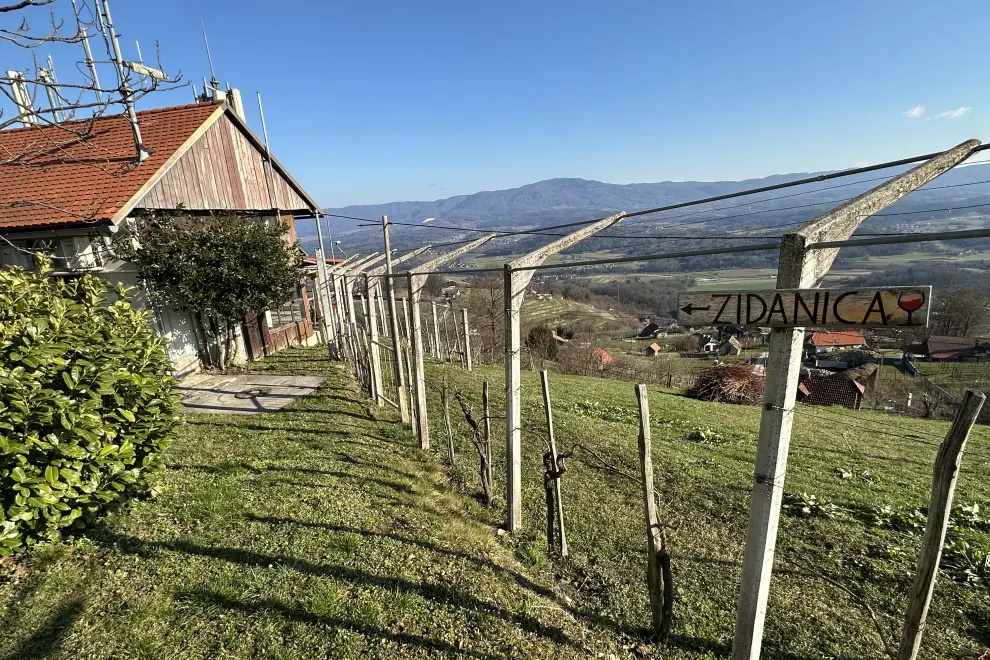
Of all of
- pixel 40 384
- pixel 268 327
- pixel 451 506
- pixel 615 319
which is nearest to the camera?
pixel 40 384

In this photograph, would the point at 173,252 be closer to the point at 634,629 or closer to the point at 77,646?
the point at 77,646

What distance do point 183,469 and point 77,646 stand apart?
3284mm

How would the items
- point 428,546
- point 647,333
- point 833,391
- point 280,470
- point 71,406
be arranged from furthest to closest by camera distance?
1. point 647,333
2. point 833,391
3. point 280,470
4. point 428,546
5. point 71,406

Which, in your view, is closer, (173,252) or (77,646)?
(77,646)

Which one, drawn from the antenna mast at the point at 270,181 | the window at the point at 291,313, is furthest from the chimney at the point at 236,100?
the window at the point at 291,313

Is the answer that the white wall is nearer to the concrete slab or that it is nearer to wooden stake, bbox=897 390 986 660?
the concrete slab

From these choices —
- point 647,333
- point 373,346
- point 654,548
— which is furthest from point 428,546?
point 647,333

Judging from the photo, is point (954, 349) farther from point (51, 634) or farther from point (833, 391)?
point (51, 634)

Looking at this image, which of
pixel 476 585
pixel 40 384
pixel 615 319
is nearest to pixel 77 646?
pixel 40 384

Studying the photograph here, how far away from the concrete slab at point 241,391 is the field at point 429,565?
6.38 feet

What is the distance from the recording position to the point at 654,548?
12.7 feet

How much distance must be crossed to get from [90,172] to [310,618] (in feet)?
47.8

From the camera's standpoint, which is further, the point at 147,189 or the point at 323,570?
the point at 147,189

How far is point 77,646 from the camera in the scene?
3230 millimetres
